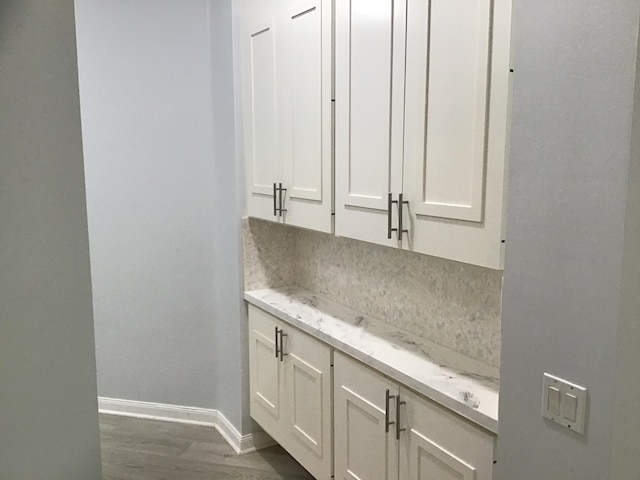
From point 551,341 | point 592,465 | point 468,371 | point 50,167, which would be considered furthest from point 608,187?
point 50,167

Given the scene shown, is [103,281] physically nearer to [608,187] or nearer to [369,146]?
[369,146]

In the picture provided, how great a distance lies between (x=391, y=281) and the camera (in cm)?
241

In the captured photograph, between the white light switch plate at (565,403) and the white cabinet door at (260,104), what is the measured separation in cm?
152

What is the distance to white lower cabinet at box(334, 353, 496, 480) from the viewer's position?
162cm

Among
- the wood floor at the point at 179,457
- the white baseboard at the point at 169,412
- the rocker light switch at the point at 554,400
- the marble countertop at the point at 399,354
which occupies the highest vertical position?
the rocker light switch at the point at 554,400

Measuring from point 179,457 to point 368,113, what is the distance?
6.90ft

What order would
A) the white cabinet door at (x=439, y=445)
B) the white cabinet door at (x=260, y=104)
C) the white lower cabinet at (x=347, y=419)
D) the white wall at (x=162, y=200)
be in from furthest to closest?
the white wall at (x=162, y=200), the white cabinet door at (x=260, y=104), the white lower cabinet at (x=347, y=419), the white cabinet door at (x=439, y=445)

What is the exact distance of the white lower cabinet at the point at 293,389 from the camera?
7.72 feet

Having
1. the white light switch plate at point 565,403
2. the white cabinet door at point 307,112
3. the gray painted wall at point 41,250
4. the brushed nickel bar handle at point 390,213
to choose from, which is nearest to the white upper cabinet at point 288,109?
the white cabinet door at point 307,112

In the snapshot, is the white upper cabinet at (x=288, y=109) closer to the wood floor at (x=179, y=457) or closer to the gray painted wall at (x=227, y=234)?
the gray painted wall at (x=227, y=234)

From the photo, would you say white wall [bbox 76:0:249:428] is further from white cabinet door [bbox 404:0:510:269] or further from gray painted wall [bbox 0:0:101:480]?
gray painted wall [bbox 0:0:101:480]

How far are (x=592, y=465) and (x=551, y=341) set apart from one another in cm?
27

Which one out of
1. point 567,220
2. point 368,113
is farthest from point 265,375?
point 567,220

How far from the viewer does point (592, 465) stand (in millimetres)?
1238
